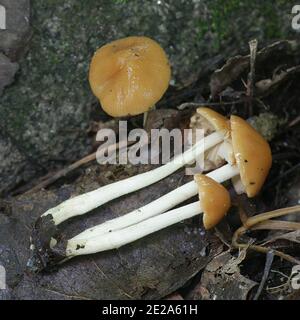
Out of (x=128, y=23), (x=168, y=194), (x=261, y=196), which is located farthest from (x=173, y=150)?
(x=128, y=23)

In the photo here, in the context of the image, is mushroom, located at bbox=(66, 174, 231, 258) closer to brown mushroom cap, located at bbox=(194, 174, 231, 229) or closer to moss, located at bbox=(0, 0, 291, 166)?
brown mushroom cap, located at bbox=(194, 174, 231, 229)

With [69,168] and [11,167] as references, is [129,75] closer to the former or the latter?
[69,168]

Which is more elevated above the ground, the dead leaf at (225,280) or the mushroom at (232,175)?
the mushroom at (232,175)

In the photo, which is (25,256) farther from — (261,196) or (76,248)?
(261,196)

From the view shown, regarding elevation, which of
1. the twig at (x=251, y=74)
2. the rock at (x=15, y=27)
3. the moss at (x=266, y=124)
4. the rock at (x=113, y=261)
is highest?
the rock at (x=15, y=27)

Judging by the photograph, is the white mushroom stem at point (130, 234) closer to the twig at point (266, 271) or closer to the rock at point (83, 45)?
the twig at point (266, 271)

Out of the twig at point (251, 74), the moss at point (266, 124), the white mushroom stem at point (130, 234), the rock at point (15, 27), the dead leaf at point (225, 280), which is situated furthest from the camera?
the moss at point (266, 124)

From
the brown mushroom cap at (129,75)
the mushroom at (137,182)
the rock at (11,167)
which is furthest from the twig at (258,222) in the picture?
the rock at (11,167)

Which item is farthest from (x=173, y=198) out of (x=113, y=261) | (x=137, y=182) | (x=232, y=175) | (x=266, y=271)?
(x=266, y=271)
